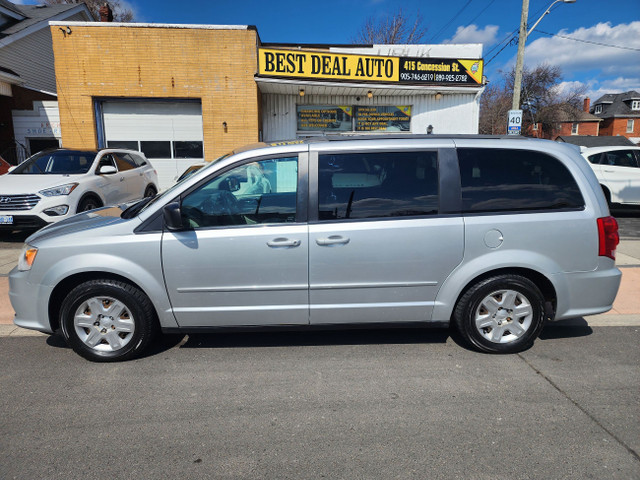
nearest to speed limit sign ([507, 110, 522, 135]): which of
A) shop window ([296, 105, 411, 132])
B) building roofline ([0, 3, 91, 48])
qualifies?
shop window ([296, 105, 411, 132])

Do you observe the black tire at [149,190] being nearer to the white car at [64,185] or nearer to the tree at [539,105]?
the white car at [64,185]

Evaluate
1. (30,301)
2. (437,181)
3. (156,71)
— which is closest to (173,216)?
(30,301)

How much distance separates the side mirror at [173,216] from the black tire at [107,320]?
2.17 feet

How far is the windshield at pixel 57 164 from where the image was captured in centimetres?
Result: 864

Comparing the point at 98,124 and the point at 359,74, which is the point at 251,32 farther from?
the point at 98,124

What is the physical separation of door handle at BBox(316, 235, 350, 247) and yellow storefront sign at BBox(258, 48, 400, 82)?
36.4ft

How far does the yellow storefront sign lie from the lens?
13.3 meters

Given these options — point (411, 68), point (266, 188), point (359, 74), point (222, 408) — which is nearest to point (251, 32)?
point (359, 74)

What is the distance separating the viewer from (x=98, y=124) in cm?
1360

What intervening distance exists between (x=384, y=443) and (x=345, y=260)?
141cm

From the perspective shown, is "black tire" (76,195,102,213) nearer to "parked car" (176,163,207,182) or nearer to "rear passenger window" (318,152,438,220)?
"parked car" (176,163,207,182)

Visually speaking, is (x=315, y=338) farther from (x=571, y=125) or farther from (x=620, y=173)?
(x=571, y=125)

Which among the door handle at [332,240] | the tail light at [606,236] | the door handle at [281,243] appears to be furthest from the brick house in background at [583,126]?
the door handle at [281,243]

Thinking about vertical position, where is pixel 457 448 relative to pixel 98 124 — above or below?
below
